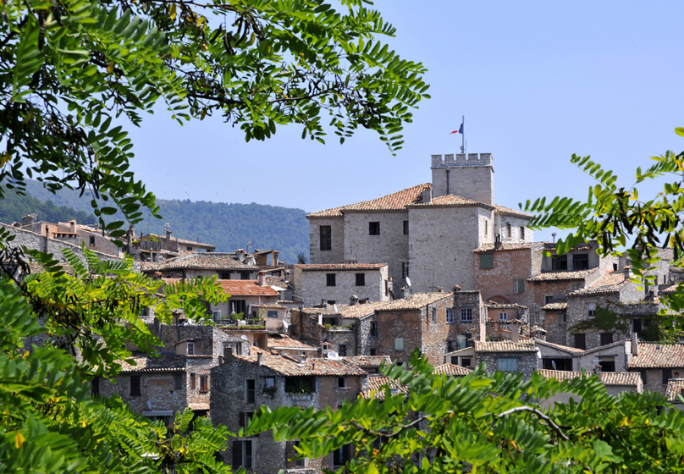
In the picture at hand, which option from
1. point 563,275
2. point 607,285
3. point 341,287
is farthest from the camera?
point 341,287

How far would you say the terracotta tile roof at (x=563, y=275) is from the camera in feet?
187

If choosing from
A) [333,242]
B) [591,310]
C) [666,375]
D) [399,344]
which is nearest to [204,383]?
[399,344]

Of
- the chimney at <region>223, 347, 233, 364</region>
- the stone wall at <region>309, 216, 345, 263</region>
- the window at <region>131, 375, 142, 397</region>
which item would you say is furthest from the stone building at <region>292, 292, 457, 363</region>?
the window at <region>131, 375, 142, 397</region>

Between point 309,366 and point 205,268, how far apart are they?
1918 cm

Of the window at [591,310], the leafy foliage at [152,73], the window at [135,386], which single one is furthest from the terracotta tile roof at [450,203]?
the leafy foliage at [152,73]

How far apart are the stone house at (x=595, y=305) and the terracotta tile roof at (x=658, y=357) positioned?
4.93 m

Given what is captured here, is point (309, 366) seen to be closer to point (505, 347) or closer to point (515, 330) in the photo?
point (505, 347)

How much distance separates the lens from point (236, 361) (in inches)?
1619

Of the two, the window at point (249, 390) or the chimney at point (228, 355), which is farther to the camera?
the chimney at point (228, 355)

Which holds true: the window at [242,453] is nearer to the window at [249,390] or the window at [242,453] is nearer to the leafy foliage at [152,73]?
the window at [249,390]

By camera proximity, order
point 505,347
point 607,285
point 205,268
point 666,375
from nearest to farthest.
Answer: point 666,375 → point 505,347 → point 607,285 → point 205,268

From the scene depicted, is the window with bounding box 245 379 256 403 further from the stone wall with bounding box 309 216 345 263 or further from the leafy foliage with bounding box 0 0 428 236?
the leafy foliage with bounding box 0 0 428 236

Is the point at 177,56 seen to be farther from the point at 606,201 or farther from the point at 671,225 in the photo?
the point at 671,225

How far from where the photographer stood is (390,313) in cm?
5406
